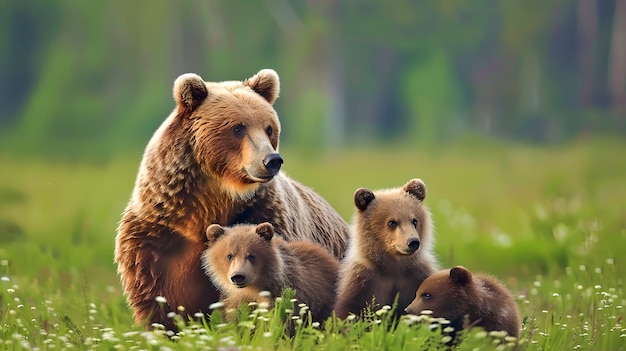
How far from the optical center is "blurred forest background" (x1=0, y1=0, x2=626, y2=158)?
938 inches

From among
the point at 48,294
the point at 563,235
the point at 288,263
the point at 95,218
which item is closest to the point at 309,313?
the point at 288,263

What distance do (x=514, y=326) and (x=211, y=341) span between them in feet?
5.17

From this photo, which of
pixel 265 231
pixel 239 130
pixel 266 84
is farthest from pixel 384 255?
pixel 266 84

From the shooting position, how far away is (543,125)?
24859 mm

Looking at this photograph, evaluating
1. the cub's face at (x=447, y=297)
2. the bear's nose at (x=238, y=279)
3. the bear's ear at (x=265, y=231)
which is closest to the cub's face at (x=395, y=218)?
the cub's face at (x=447, y=297)

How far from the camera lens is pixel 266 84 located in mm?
6133

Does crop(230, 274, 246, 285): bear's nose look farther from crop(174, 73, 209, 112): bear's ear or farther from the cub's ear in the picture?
crop(174, 73, 209, 112): bear's ear

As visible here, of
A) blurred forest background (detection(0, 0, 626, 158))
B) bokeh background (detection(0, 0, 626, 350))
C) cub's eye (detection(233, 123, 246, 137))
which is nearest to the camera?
cub's eye (detection(233, 123, 246, 137))

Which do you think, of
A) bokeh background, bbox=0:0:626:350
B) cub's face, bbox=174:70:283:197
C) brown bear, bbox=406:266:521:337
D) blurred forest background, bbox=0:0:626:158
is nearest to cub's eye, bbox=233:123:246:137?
cub's face, bbox=174:70:283:197

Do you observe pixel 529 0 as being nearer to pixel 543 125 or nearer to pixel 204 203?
pixel 543 125

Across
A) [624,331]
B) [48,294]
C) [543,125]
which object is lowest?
[48,294]

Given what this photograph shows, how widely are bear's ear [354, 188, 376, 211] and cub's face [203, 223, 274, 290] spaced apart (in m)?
0.50

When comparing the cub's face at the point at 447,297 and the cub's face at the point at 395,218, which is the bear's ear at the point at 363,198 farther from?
the cub's face at the point at 447,297

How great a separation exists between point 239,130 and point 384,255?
3.50 feet
